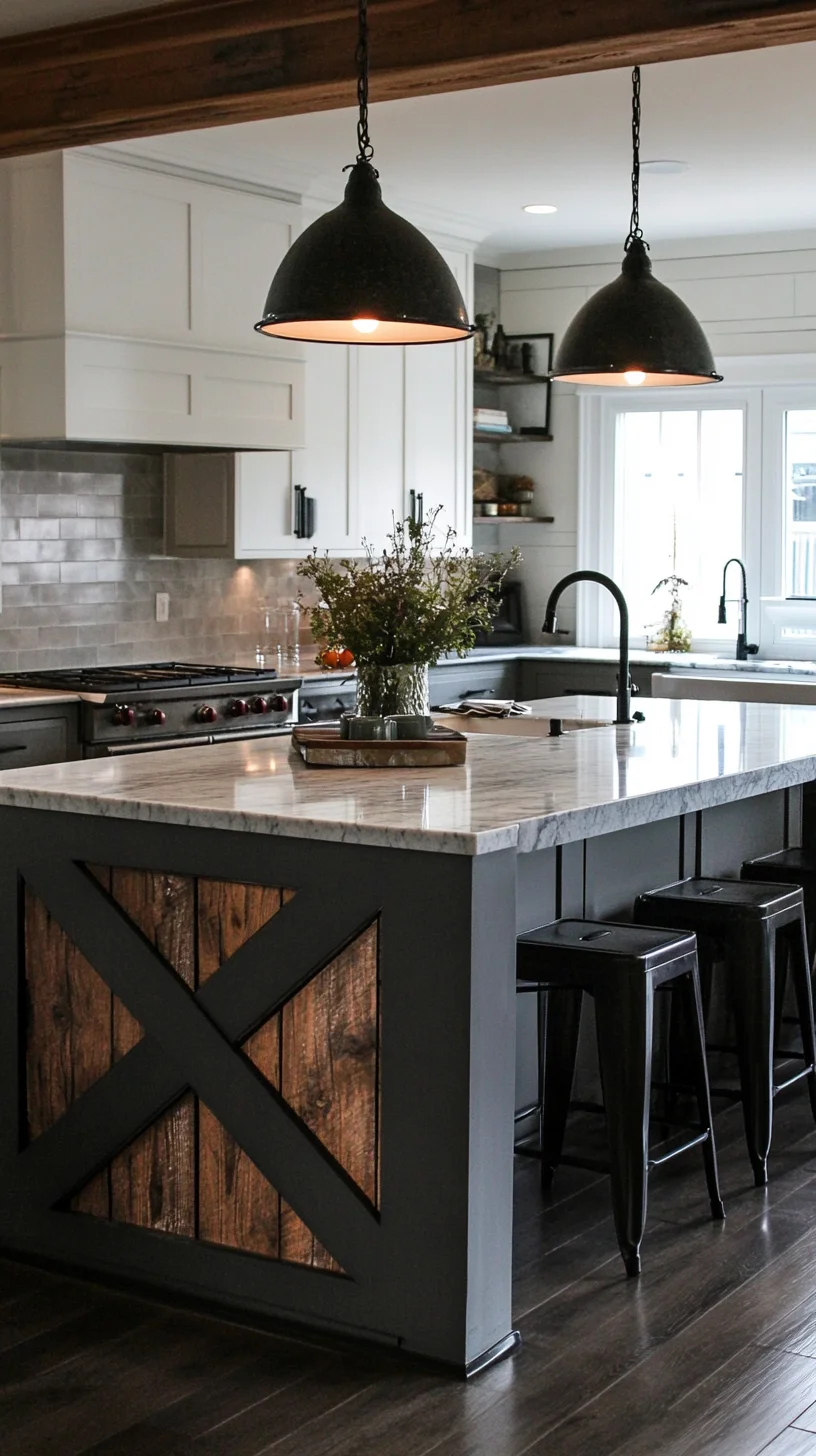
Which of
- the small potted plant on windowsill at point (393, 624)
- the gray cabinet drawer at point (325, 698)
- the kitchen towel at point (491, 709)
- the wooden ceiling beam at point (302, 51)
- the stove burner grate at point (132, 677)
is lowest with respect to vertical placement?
the gray cabinet drawer at point (325, 698)

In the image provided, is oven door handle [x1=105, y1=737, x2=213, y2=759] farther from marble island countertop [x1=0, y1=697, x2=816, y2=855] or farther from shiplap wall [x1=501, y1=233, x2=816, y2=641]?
shiplap wall [x1=501, y1=233, x2=816, y2=641]

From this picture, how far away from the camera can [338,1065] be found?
2.96 metres

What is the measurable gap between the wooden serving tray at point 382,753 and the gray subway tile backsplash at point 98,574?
263 centimetres

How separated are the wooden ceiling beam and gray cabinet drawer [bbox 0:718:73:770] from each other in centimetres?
175

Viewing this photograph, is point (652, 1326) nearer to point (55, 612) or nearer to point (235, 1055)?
point (235, 1055)

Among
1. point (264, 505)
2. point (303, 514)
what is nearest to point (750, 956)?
point (264, 505)

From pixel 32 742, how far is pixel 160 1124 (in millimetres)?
2398

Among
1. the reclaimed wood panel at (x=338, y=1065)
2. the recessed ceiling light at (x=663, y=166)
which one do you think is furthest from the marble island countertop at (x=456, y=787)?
the recessed ceiling light at (x=663, y=166)

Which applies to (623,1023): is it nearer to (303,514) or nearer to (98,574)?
(98,574)

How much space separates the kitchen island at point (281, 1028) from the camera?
9.36 feet

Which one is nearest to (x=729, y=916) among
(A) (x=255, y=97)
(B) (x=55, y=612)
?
(A) (x=255, y=97)

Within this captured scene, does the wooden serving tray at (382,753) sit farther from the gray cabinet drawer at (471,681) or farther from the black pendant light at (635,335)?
the gray cabinet drawer at (471,681)

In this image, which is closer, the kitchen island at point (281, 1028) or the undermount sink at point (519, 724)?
the kitchen island at point (281, 1028)

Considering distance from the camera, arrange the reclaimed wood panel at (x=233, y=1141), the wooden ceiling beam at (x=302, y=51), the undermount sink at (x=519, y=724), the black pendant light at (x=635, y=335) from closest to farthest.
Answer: the reclaimed wood panel at (x=233, y=1141) < the wooden ceiling beam at (x=302, y=51) < the black pendant light at (x=635, y=335) < the undermount sink at (x=519, y=724)
